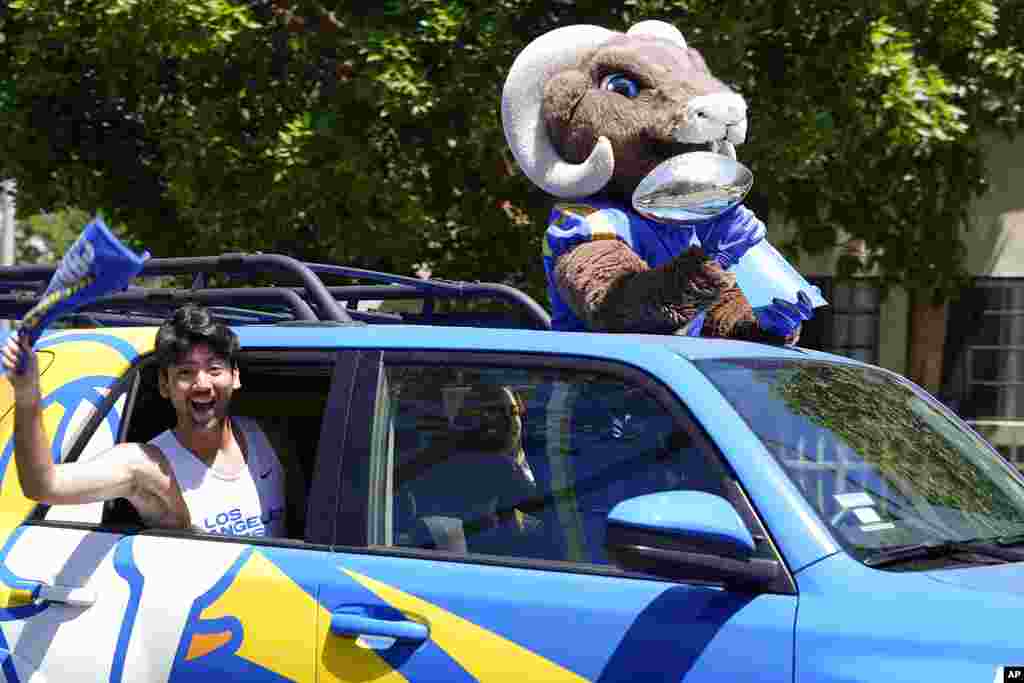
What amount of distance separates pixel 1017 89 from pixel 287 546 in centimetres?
972

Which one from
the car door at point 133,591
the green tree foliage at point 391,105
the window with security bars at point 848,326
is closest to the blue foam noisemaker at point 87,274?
the car door at point 133,591

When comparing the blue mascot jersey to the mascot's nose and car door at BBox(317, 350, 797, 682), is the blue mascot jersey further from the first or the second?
car door at BBox(317, 350, 797, 682)

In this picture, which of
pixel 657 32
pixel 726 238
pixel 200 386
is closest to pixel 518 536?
pixel 200 386

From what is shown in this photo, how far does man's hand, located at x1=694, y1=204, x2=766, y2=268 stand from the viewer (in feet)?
16.3

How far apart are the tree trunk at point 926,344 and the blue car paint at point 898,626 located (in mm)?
12935

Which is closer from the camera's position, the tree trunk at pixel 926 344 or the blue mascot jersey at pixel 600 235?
the blue mascot jersey at pixel 600 235

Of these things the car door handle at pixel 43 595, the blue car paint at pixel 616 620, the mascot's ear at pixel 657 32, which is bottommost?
the car door handle at pixel 43 595

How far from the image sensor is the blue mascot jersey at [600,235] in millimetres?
4645

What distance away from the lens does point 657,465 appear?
3229 mm

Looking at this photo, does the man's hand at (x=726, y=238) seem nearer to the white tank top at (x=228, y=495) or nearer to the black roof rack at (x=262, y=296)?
the black roof rack at (x=262, y=296)

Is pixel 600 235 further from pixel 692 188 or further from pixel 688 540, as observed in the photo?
pixel 688 540

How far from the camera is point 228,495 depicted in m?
3.84

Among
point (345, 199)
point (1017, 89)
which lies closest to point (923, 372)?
point (1017, 89)

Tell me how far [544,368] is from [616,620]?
23.6 inches
